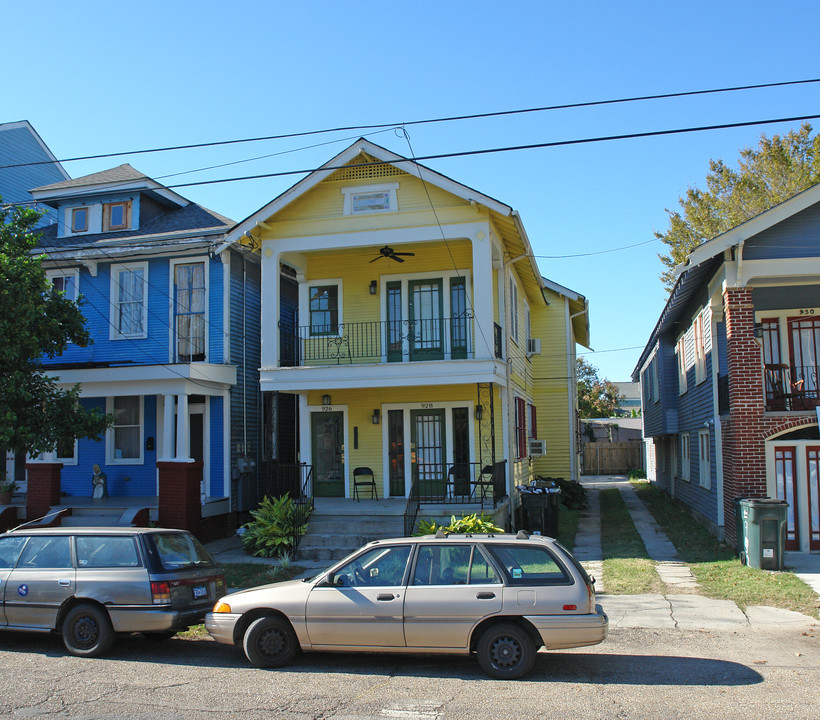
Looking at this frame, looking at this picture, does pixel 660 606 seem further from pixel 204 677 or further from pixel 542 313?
pixel 542 313

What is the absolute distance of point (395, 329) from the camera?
17219 millimetres

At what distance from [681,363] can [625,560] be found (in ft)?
30.7

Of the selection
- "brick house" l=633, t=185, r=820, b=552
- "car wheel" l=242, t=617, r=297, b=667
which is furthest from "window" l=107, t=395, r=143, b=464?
"brick house" l=633, t=185, r=820, b=552

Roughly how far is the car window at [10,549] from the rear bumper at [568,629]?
6.03 metres

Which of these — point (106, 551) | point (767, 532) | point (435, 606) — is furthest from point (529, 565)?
point (767, 532)

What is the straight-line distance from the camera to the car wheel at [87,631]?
816 centimetres

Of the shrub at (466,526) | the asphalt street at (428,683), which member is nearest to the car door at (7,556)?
the asphalt street at (428,683)

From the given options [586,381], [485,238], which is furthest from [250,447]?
[586,381]

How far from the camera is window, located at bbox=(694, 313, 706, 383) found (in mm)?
16969

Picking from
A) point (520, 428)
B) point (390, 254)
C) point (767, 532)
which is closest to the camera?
point (767, 532)

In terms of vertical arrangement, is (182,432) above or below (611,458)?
above

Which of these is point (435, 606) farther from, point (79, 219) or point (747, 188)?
point (747, 188)

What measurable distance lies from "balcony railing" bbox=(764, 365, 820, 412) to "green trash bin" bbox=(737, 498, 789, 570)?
264 cm

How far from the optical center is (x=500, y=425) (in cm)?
1675
